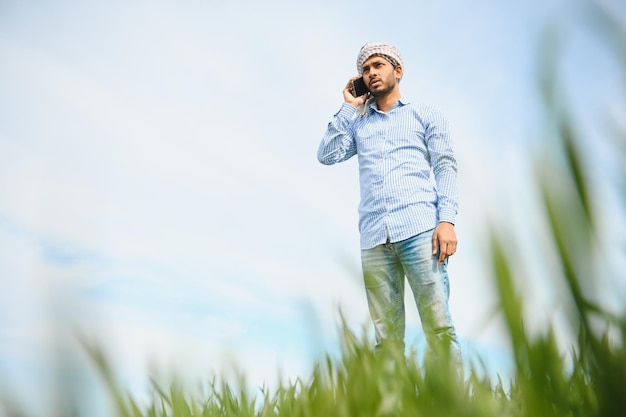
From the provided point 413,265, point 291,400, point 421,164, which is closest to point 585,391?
point 291,400

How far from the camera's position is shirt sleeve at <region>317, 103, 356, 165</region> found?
3.54 m

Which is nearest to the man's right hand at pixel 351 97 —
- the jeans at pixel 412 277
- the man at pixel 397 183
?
the man at pixel 397 183

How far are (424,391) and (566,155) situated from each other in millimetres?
914

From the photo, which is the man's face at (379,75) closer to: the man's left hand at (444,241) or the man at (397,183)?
the man at (397,183)

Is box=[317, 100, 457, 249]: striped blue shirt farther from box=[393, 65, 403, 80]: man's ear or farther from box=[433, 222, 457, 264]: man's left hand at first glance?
box=[393, 65, 403, 80]: man's ear

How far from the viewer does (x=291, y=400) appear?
2.02 meters

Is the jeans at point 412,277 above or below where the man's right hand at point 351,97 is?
below

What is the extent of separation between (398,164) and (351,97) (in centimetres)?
65

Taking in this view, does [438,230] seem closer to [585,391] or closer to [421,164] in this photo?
[421,164]

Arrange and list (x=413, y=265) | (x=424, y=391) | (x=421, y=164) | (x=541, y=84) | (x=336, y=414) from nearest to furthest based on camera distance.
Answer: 1. (x=541, y=84)
2. (x=336, y=414)
3. (x=424, y=391)
4. (x=413, y=265)
5. (x=421, y=164)

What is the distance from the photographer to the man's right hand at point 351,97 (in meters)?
3.59

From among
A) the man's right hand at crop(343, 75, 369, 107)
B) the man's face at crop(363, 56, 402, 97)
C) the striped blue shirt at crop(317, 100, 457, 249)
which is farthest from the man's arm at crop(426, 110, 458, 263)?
the man's right hand at crop(343, 75, 369, 107)

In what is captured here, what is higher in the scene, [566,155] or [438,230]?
[438,230]

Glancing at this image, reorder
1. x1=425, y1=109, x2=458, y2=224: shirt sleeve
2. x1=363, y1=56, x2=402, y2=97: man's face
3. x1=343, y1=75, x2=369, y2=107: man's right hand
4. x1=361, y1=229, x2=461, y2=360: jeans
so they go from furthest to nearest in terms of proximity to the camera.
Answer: x1=343, y1=75, x2=369, y2=107: man's right hand
x1=363, y1=56, x2=402, y2=97: man's face
x1=425, y1=109, x2=458, y2=224: shirt sleeve
x1=361, y1=229, x2=461, y2=360: jeans
